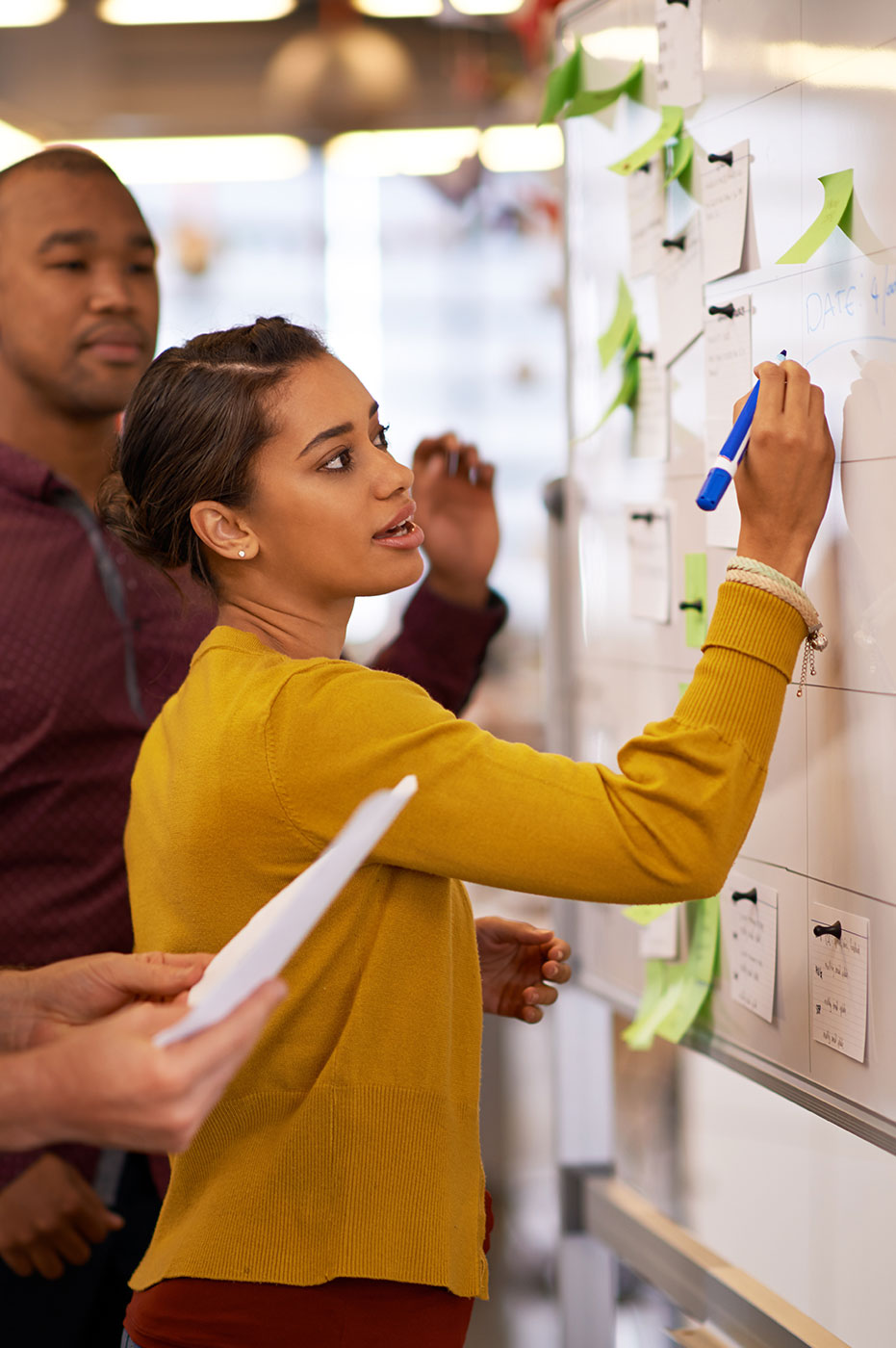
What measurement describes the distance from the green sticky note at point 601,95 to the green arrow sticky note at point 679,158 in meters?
0.14

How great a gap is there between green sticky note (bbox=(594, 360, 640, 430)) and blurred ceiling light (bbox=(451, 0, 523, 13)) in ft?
9.53

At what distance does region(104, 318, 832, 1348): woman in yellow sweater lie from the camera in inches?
35.0

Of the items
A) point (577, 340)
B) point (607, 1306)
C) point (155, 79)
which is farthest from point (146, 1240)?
point (155, 79)

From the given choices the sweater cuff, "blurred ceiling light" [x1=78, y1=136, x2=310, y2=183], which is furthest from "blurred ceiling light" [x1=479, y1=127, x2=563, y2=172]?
the sweater cuff

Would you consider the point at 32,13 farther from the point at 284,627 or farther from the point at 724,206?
the point at 284,627

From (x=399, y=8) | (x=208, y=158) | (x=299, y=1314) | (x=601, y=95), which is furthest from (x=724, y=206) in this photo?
(x=208, y=158)

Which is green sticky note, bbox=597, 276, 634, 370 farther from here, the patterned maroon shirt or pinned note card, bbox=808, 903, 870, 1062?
pinned note card, bbox=808, 903, 870, 1062

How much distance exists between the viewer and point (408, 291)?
4.35 meters

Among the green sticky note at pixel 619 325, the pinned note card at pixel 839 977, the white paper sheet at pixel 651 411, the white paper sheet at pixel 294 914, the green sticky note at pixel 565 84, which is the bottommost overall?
the pinned note card at pixel 839 977

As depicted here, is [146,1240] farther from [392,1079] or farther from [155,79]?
[155,79]

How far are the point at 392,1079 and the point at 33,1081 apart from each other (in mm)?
303

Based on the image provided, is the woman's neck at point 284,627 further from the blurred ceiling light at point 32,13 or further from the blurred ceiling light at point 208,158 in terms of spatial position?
the blurred ceiling light at point 32,13

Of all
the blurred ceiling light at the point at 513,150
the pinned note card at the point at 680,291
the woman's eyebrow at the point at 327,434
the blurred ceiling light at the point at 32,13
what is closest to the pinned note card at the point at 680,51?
the pinned note card at the point at 680,291

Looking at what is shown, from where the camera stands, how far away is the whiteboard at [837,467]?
3.50 ft
